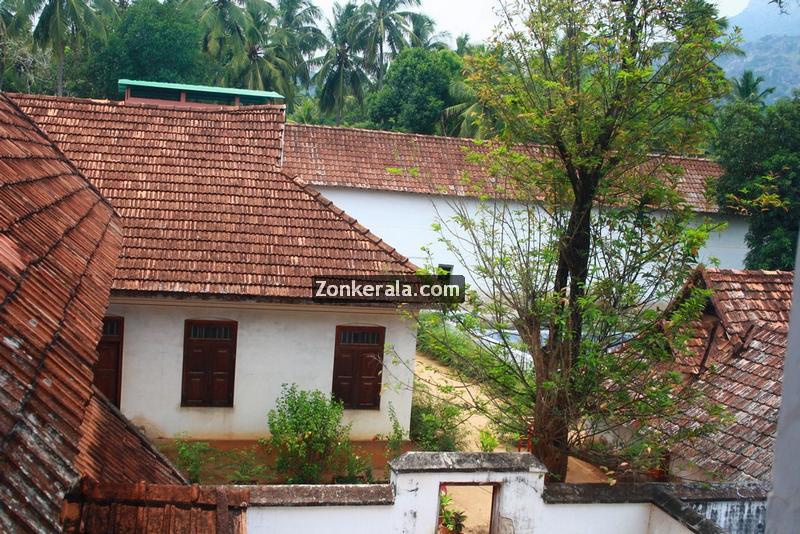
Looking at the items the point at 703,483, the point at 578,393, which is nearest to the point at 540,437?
the point at 578,393

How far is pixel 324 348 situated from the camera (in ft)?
38.6

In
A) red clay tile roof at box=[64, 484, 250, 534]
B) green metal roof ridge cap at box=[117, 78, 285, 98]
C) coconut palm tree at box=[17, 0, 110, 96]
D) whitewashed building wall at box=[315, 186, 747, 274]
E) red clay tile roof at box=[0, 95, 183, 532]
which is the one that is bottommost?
red clay tile roof at box=[64, 484, 250, 534]

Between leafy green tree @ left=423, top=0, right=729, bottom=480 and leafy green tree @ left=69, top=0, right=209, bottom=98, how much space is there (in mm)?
26754

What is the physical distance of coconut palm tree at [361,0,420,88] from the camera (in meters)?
40.6

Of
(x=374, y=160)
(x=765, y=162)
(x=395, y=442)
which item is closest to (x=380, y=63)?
(x=374, y=160)

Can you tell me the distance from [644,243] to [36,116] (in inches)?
407

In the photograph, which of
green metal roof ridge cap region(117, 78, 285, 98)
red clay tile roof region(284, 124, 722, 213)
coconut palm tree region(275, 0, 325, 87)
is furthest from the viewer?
coconut palm tree region(275, 0, 325, 87)

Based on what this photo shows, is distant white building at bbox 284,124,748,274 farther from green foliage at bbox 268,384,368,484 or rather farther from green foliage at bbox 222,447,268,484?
green foliage at bbox 222,447,268,484

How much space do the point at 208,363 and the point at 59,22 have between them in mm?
24427

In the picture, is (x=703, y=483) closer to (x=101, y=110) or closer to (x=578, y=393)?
(x=578, y=393)

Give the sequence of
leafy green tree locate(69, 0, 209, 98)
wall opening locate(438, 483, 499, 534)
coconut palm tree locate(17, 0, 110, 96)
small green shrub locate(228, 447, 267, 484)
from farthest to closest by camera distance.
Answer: leafy green tree locate(69, 0, 209, 98) < coconut palm tree locate(17, 0, 110, 96) < small green shrub locate(228, 447, 267, 484) < wall opening locate(438, 483, 499, 534)

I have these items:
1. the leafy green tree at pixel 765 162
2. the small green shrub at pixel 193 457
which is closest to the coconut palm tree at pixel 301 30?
the leafy green tree at pixel 765 162

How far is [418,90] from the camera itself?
3048cm

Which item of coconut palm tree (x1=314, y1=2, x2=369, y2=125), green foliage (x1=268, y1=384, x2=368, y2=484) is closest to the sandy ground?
green foliage (x1=268, y1=384, x2=368, y2=484)
